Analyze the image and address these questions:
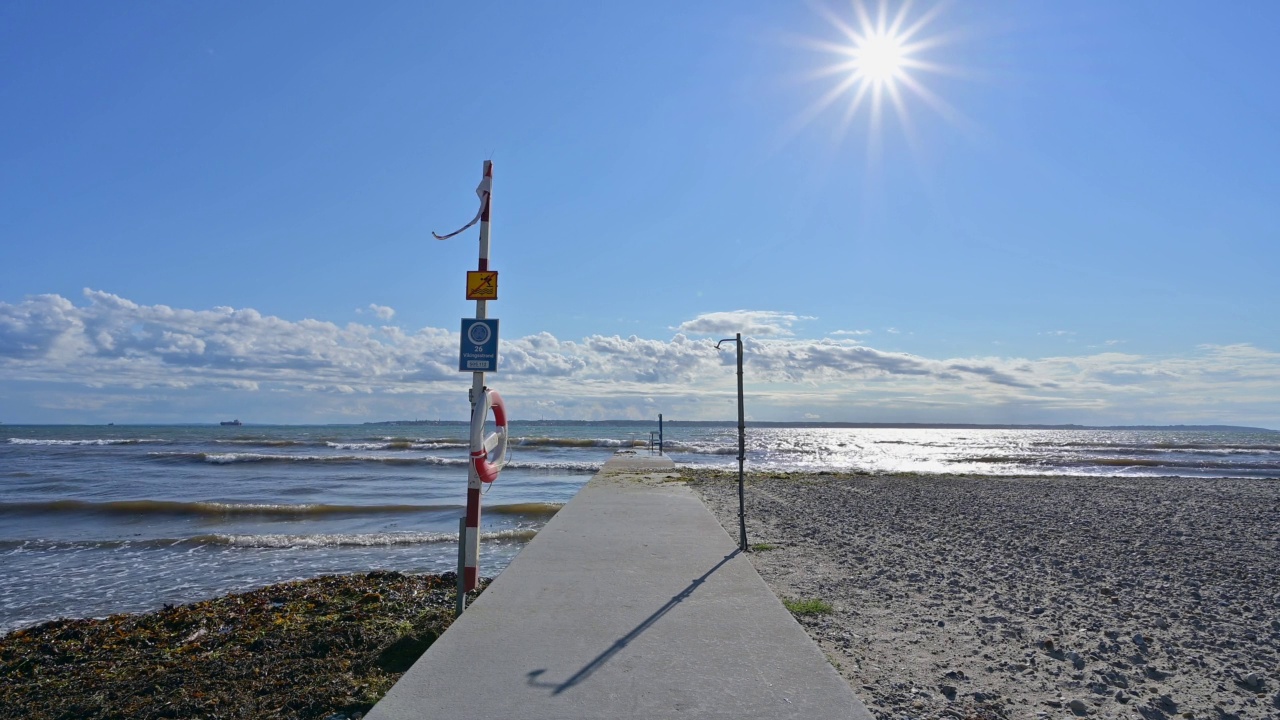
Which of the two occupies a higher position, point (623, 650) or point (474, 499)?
point (474, 499)

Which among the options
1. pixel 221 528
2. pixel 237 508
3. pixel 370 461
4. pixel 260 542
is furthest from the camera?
pixel 370 461

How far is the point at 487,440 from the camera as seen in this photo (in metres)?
6.11

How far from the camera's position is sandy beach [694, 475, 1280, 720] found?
4113 millimetres

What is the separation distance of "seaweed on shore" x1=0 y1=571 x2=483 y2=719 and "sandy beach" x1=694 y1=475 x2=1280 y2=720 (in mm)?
3026

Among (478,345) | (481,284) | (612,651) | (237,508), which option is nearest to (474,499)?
(478,345)

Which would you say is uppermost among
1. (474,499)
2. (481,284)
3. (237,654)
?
(481,284)

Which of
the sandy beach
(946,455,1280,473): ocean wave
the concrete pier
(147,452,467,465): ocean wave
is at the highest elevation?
the concrete pier

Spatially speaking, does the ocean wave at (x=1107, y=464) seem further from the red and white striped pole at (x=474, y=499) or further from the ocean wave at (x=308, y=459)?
the red and white striped pole at (x=474, y=499)

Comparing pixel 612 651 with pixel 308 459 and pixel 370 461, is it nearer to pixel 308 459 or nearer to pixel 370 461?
pixel 370 461

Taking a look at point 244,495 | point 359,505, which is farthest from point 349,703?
point 244,495

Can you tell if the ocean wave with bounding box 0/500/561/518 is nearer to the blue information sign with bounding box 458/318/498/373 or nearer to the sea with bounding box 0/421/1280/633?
the sea with bounding box 0/421/1280/633

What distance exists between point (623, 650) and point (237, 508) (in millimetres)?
13544

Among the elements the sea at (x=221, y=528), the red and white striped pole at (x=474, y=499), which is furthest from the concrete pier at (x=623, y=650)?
the sea at (x=221, y=528)

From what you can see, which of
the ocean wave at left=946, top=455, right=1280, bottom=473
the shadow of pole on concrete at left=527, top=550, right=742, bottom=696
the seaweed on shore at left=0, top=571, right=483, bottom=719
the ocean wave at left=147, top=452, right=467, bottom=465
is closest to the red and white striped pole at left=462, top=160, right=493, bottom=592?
the seaweed on shore at left=0, top=571, right=483, bottom=719
